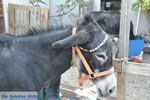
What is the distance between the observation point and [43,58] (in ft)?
6.24

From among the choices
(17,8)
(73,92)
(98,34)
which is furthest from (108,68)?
(17,8)

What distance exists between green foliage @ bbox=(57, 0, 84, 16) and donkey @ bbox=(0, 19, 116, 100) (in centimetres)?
481

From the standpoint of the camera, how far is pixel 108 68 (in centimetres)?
188

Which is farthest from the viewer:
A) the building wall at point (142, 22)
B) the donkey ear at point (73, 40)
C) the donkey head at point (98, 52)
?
the building wall at point (142, 22)

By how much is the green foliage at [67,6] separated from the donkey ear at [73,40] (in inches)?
193

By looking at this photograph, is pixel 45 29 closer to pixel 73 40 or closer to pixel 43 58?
pixel 43 58

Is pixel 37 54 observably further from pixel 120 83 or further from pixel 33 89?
pixel 120 83

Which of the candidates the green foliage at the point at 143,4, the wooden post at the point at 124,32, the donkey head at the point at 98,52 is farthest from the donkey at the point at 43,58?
the green foliage at the point at 143,4

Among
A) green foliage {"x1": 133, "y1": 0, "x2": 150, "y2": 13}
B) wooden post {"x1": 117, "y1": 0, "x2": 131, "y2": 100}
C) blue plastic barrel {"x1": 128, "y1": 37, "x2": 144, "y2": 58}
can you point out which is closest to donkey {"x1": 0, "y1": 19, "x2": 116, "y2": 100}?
wooden post {"x1": 117, "y1": 0, "x2": 131, "y2": 100}

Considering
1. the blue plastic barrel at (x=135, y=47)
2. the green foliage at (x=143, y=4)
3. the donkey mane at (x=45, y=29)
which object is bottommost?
the blue plastic barrel at (x=135, y=47)

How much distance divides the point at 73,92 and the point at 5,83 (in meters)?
1.42

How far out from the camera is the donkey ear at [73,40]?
1.66 m

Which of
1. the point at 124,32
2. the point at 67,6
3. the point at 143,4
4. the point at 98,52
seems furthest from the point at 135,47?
the point at 98,52

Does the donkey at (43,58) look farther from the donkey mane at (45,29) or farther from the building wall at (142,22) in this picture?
the building wall at (142,22)
